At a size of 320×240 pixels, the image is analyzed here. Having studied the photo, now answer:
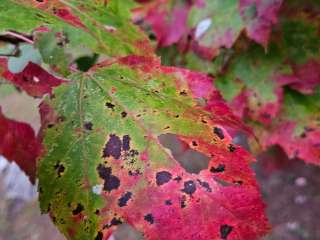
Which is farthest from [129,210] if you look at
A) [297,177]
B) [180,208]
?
[297,177]

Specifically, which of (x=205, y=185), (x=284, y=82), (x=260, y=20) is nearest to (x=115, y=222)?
(x=205, y=185)

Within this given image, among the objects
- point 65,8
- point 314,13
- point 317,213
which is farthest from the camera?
point 317,213

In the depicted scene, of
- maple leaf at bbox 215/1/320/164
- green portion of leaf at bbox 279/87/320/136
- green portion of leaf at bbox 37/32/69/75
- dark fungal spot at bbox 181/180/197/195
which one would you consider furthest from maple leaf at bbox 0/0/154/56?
green portion of leaf at bbox 279/87/320/136

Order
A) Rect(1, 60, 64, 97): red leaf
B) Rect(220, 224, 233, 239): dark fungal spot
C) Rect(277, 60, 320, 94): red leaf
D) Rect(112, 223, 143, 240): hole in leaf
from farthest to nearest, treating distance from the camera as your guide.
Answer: Rect(112, 223, 143, 240): hole in leaf → Rect(277, 60, 320, 94): red leaf → Rect(1, 60, 64, 97): red leaf → Rect(220, 224, 233, 239): dark fungal spot

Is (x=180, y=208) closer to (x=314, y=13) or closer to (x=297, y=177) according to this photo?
(x=314, y=13)

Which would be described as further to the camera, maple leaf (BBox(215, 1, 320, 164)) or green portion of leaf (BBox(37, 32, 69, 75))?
maple leaf (BBox(215, 1, 320, 164))

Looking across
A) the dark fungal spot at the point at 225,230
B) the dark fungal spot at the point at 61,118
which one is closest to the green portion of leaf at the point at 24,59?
the dark fungal spot at the point at 61,118

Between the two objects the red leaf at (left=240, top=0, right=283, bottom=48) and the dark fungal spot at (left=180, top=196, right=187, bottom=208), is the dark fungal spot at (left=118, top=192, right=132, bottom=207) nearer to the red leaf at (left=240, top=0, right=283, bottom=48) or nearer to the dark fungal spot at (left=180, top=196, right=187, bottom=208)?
the dark fungal spot at (left=180, top=196, right=187, bottom=208)

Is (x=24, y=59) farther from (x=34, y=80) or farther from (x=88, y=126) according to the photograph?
(x=88, y=126)
